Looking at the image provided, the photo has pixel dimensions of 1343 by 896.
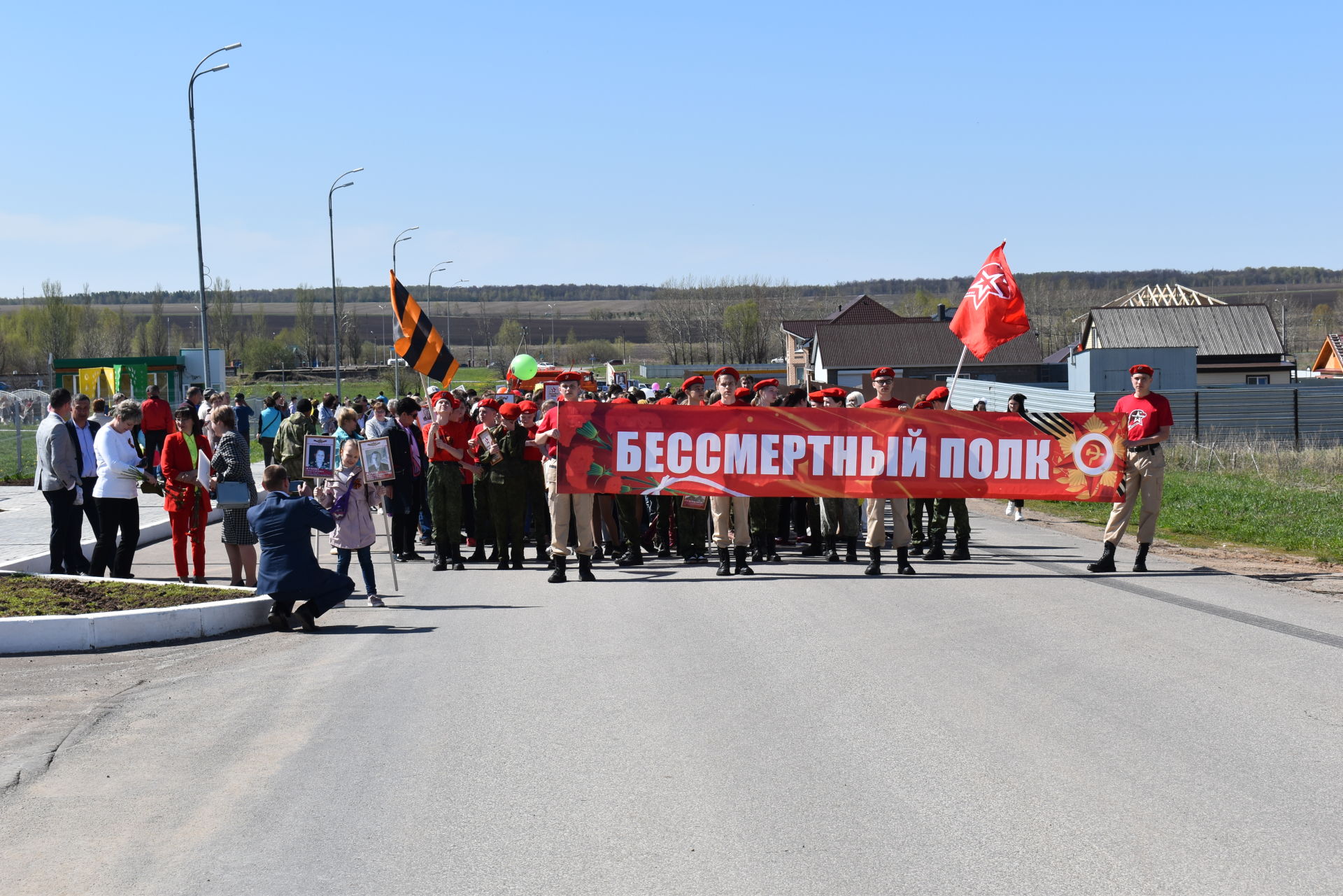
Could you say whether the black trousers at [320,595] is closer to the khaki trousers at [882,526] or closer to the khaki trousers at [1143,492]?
the khaki trousers at [882,526]

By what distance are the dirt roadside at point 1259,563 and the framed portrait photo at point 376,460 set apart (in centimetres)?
886

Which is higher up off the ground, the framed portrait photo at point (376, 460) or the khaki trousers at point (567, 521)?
the framed portrait photo at point (376, 460)

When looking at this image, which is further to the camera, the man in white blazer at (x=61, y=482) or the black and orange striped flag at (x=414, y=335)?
the black and orange striped flag at (x=414, y=335)

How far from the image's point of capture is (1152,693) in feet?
25.5

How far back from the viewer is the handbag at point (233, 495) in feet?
40.6

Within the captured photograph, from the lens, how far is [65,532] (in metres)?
13.4

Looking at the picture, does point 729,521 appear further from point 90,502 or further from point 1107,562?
point 90,502

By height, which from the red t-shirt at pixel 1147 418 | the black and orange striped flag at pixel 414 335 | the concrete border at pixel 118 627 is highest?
the black and orange striped flag at pixel 414 335

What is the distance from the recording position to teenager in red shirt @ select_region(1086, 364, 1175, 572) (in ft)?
43.6

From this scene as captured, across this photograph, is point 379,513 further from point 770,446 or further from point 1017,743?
point 1017,743

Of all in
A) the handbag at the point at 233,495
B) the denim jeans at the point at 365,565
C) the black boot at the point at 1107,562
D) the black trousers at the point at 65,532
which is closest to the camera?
the denim jeans at the point at 365,565

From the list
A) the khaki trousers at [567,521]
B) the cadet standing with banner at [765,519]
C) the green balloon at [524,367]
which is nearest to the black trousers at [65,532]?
the khaki trousers at [567,521]

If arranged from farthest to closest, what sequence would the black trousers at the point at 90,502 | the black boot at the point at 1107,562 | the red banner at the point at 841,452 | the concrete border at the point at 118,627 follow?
the red banner at the point at 841,452 → the black trousers at the point at 90,502 → the black boot at the point at 1107,562 → the concrete border at the point at 118,627

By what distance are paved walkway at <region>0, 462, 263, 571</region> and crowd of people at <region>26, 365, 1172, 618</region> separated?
156 centimetres
